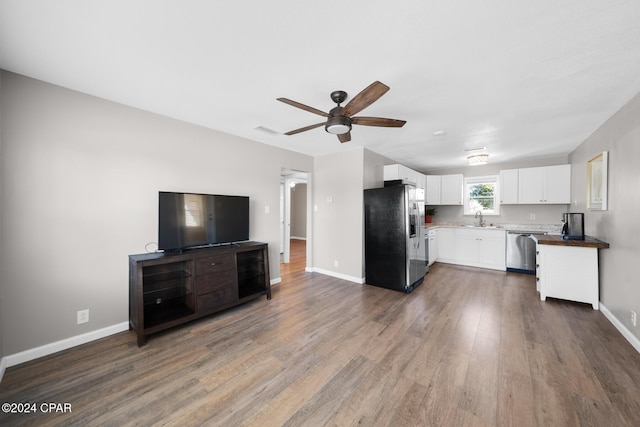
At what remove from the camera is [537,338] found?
2416 millimetres

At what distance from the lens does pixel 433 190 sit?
6125 millimetres

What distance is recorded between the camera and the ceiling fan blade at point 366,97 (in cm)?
169

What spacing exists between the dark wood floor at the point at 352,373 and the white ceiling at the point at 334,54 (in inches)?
97.2

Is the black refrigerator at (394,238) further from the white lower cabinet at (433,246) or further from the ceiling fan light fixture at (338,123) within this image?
the ceiling fan light fixture at (338,123)

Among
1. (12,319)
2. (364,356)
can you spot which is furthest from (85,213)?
(364,356)

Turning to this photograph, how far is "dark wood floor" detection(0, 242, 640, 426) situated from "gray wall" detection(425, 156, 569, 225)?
285 centimetres

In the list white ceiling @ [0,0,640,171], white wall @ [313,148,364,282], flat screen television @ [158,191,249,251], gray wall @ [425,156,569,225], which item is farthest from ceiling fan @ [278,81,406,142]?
gray wall @ [425,156,569,225]

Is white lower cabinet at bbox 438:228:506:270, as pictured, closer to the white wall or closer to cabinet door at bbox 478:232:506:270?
cabinet door at bbox 478:232:506:270

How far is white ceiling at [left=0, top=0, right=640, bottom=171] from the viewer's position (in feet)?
4.53

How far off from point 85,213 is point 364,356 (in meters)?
3.04

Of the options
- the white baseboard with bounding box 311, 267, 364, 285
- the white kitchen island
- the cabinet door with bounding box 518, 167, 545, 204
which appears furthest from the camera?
the cabinet door with bounding box 518, 167, 545, 204

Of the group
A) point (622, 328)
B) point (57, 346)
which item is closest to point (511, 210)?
point (622, 328)

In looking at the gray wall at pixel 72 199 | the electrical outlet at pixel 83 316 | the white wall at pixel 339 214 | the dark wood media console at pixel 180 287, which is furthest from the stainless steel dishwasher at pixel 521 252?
the electrical outlet at pixel 83 316

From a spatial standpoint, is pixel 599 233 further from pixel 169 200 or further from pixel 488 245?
pixel 169 200
